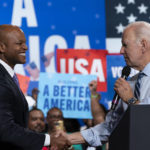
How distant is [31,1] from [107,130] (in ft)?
11.7

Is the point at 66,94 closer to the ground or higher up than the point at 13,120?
higher up

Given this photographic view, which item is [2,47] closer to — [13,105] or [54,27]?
[13,105]

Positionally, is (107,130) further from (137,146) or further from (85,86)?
(85,86)

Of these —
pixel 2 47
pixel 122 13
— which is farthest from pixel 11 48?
pixel 122 13

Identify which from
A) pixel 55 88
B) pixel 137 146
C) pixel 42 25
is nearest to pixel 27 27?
pixel 42 25

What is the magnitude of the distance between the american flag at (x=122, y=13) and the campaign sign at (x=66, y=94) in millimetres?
1448

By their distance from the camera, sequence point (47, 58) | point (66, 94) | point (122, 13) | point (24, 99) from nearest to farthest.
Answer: point (24, 99) → point (66, 94) → point (47, 58) → point (122, 13)

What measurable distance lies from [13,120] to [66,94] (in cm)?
251

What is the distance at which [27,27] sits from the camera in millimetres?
5598

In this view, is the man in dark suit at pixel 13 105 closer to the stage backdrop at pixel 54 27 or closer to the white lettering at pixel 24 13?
the stage backdrop at pixel 54 27

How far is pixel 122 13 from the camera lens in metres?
5.82

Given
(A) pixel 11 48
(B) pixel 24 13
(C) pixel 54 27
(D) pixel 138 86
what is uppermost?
(B) pixel 24 13

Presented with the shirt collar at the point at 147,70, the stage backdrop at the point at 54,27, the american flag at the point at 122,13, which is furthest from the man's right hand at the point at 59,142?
the american flag at the point at 122,13

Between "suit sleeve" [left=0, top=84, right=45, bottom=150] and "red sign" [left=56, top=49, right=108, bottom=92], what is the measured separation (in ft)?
10.7
